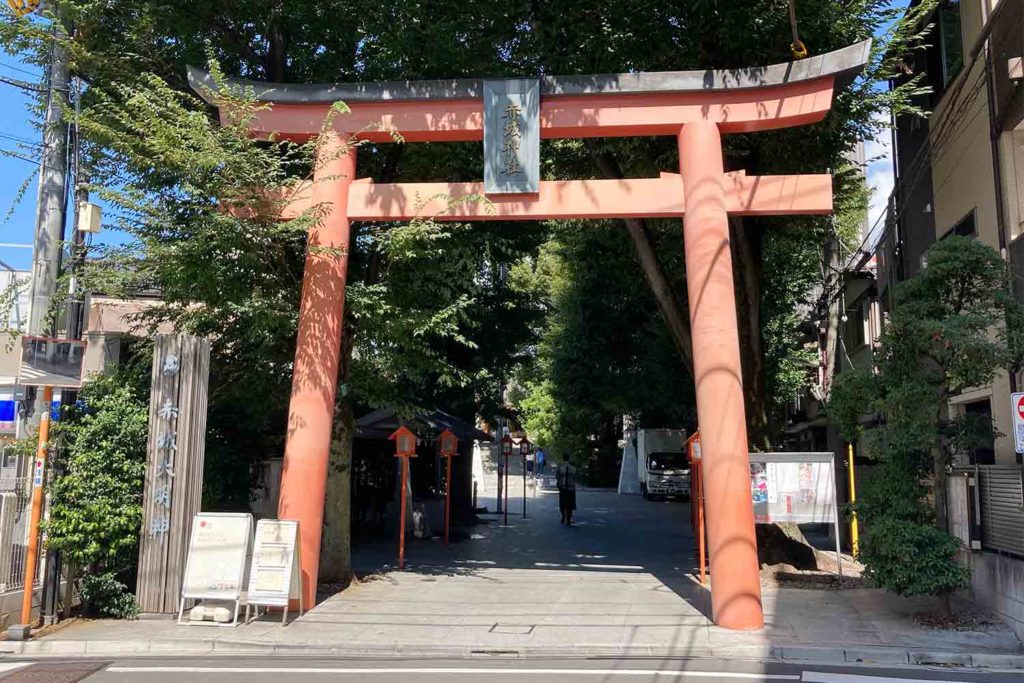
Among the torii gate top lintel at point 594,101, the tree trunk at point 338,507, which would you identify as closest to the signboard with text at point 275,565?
the tree trunk at point 338,507

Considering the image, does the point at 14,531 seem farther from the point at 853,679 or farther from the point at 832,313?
the point at 832,313

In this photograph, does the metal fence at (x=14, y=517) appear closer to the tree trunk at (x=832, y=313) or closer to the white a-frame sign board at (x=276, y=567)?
the white a-frame sign board at (x=276, y=567)

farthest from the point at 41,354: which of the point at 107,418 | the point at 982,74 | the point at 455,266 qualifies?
the point at 982,74

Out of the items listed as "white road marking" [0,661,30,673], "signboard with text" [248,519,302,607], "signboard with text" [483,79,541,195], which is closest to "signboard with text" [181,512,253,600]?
"signboard with text" [248,519,302,607]

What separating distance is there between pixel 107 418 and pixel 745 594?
8781 mm

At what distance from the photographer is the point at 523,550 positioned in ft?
59.1

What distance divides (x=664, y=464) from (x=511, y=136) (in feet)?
80.7

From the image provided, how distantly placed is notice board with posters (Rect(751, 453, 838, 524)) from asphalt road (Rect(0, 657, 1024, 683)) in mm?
4570

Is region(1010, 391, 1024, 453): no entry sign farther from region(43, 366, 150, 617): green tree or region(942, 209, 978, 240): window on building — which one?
region(43, 366, 150, 617): green tree

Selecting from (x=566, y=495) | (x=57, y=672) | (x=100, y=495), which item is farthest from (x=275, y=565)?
(x=566, y=495)

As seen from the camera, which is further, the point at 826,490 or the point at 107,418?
the point at 826,490

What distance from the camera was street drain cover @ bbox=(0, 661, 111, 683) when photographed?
7.83m

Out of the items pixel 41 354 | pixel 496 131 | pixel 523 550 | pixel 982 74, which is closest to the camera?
pixel 41 354

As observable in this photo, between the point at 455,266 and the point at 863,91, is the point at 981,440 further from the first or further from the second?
the point at 455,266
